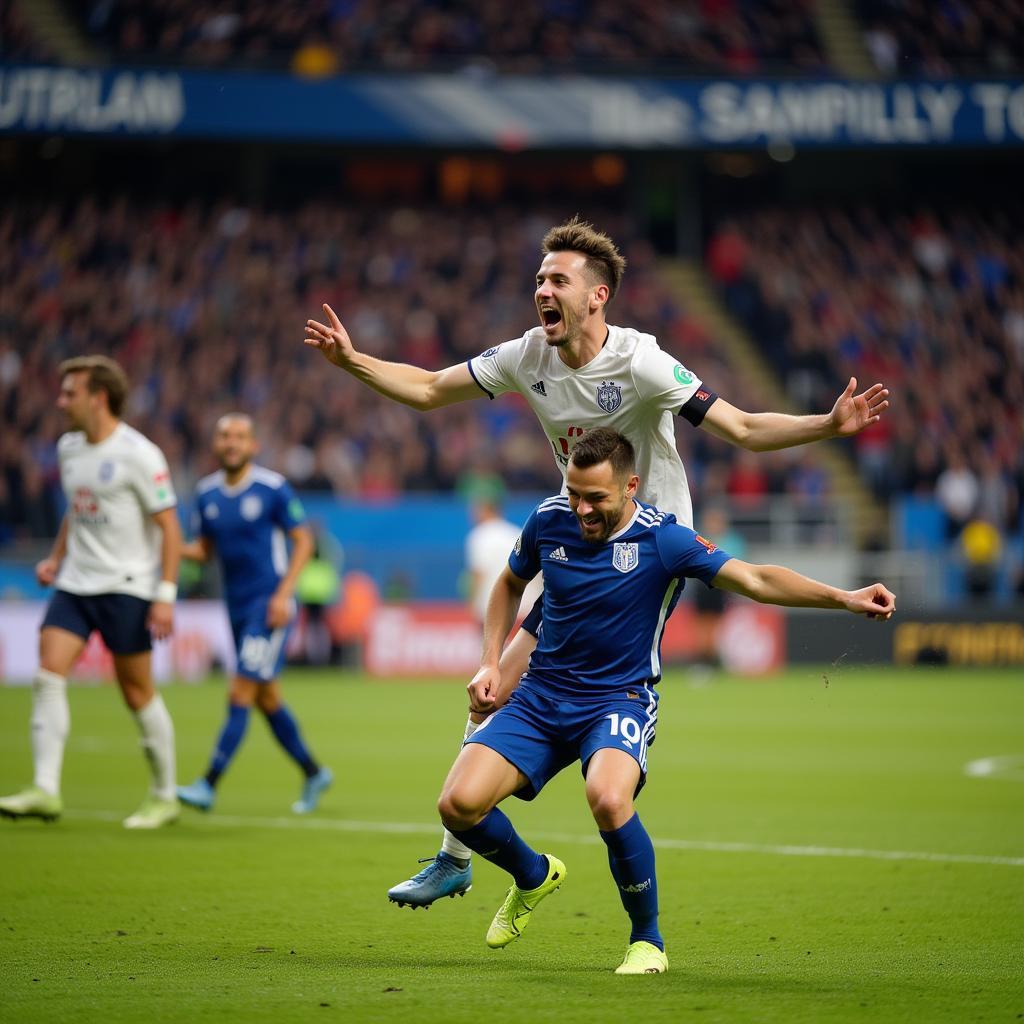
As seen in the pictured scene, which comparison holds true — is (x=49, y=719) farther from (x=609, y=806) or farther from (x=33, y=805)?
(x=609, y=806)

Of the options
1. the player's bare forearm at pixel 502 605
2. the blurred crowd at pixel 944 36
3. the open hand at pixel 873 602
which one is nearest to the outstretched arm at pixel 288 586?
the player's bare forearm at pixel 502 605

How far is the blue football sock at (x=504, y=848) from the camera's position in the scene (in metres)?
6.17

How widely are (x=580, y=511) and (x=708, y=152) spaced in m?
30.6

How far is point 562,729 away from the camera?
246 inches

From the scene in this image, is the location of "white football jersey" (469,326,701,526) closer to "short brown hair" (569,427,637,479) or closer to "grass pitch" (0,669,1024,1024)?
"short brown hair" (569,427,637,479)

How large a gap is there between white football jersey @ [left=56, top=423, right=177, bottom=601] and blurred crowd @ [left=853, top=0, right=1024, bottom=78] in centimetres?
2697

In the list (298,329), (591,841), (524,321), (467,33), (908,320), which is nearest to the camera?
(591,841)

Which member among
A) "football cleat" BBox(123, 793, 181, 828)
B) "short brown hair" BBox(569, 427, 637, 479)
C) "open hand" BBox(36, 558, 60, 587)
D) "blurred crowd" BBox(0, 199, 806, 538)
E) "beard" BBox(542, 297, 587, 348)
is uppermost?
"blurred crowd" BBox(0, 199, 806, 538)

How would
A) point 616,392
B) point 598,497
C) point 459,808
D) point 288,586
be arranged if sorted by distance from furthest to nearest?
point 288,586 → point 616,392 → point 598,497 → point 459,808

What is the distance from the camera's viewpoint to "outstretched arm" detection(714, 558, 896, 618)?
5.73 metres

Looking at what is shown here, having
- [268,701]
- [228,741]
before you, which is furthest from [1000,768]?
[228,741]

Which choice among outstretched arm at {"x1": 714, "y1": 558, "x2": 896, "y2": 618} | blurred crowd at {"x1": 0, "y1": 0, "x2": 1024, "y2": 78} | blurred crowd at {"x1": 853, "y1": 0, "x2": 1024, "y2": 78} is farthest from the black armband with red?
blurred crowd at {"x1": 853, "y1": 0, "x2": 1024, "y2": 78}

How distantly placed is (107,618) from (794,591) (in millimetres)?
5216

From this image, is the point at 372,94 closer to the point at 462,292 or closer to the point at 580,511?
the point at 462,292
